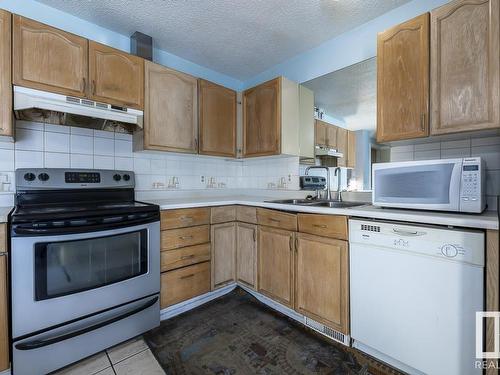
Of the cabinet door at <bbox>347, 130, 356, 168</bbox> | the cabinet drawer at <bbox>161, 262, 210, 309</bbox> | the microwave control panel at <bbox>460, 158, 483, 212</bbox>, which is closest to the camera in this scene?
the microwave control panel at <bbox>460, 158, 483, 212</bbox>

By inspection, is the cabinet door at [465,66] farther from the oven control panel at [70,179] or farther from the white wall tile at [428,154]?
the oven control panel at [70,179]

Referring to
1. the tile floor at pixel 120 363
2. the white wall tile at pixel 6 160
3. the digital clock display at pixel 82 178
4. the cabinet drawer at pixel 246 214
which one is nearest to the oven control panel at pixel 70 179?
the digital clock display at pixel 82 178

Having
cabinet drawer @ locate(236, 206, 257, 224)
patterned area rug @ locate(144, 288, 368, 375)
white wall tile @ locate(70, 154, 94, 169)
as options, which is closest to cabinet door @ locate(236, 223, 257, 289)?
cabinet drawer @ locate(236, 206, 257, 224)

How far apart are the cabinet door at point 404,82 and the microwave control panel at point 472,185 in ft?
1.07

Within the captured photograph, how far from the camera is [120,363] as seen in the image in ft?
4.78

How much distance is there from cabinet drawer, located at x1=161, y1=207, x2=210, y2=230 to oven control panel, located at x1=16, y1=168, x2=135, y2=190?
556mm

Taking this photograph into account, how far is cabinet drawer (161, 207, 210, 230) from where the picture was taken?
6.23ft

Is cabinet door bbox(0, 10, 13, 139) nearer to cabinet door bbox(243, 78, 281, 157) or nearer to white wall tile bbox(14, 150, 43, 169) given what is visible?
white wall tile bbox(14, 150, 43, 169)

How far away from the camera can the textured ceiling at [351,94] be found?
198cm

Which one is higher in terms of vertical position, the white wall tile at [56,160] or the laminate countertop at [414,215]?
the white wall tile at [56,160]

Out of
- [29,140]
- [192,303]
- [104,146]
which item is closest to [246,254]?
[192,303]

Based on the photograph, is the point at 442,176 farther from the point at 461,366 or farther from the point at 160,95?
the point at 160,95

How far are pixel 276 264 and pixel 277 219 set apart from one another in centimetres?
38

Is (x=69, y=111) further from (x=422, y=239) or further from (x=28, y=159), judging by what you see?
(x=422, y=239)
